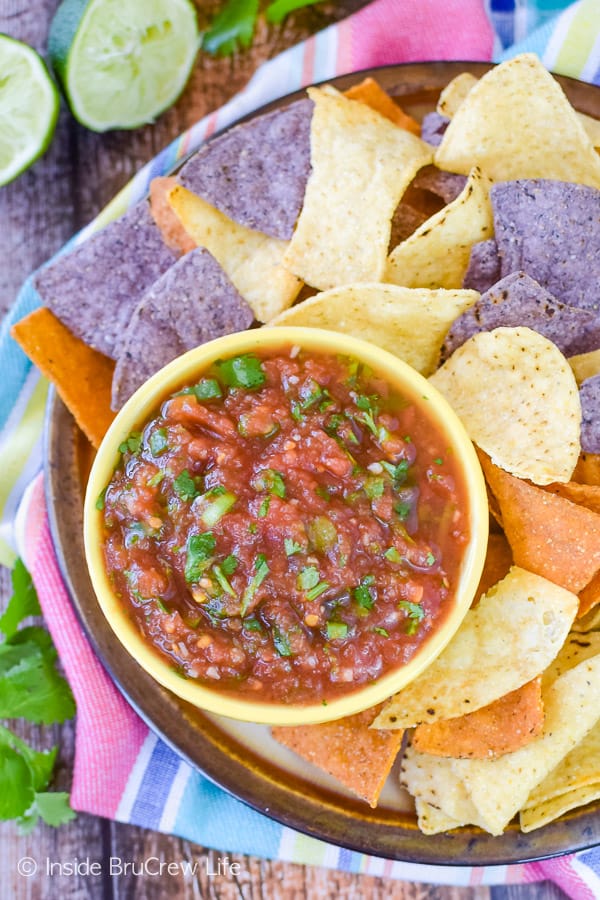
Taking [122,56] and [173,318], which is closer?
[173,318]

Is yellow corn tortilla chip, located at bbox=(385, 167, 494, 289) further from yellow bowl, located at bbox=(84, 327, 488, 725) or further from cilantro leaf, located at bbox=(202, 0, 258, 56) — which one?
cilantro leaf, located at bbox=(202, 0, 258, 56)

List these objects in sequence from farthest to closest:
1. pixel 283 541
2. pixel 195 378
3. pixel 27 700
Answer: pixel 27 700
pixel 195 378
pixel 283 541

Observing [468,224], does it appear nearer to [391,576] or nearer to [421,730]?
[391,576]

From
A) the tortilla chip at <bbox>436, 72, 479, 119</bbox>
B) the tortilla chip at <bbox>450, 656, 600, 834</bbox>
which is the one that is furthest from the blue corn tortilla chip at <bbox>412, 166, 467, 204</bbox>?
the tortilla chip at <bbox>450, 656, 600, 834</bbox>

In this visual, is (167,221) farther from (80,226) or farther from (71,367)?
(80,226)

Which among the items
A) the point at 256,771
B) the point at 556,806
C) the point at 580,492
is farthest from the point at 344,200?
the point at 556,806

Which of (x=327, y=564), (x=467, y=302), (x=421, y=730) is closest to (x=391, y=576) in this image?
(x=327, y=564)

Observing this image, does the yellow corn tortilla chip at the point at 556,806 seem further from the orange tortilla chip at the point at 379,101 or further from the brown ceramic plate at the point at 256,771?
the orange tortilla chip at the point at 379,101
